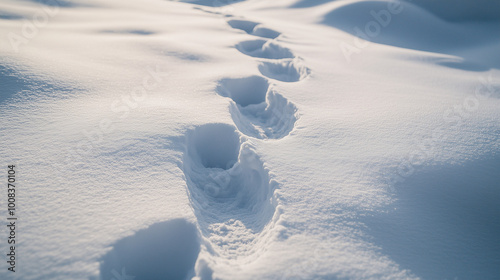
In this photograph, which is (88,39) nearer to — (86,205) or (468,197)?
(86,205)

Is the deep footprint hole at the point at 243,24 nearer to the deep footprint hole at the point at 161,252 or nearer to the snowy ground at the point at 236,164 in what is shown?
the snowy ground at the point at 236,164

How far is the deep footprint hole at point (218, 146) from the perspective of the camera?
1.79 meters

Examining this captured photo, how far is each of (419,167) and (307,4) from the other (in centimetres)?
586

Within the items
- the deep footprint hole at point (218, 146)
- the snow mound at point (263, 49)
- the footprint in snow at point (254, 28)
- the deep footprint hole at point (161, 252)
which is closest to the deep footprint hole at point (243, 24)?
the footprint in snow at point (254, 28)

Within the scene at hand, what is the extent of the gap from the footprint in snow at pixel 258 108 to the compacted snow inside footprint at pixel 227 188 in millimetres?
261

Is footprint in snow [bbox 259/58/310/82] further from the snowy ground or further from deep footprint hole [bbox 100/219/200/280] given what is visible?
deep footprint hole [bbox 100/219/200/280]

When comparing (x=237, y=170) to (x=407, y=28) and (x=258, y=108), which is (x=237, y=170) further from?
(x=407, y=28)

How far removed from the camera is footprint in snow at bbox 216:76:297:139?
2070mm

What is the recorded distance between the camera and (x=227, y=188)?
5.34 feet

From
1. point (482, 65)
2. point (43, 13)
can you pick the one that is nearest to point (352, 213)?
point (482, 65)

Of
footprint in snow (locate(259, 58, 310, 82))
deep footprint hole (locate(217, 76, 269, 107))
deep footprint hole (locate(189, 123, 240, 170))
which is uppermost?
footprint in snow (locate(259, 58, 310, 82))

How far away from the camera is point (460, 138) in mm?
1727

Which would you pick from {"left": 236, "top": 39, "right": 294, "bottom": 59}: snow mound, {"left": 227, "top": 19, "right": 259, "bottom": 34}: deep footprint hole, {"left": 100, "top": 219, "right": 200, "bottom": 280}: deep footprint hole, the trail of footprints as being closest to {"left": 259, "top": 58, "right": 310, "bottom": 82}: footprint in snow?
{"left": 236, "top": 39, "right": 294, "bottom": 59}: snow mound

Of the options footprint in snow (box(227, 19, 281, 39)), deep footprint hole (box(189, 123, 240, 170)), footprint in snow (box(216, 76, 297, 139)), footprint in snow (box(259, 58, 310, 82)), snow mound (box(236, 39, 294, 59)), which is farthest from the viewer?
footprint in snow (box(227, 19, 281, 39))
